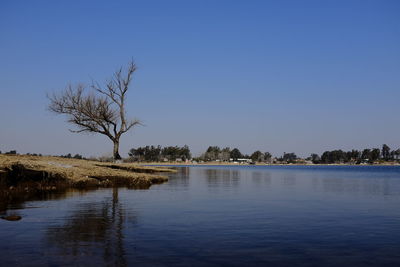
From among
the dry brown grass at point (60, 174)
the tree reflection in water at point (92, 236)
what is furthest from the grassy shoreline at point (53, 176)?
the tree reflection in water at point (92, 236)

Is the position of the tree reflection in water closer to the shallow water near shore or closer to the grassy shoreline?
the shallow water near shore

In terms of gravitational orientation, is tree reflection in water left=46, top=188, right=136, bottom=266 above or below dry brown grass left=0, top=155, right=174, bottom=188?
below

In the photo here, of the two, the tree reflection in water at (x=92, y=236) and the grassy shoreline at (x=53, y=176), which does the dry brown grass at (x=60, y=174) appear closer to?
the grassy shoreline at (x=53, y=176)

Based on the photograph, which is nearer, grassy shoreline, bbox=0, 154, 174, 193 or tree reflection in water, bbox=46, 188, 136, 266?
tree reflection in water, bbox=46, 188, 136, 266

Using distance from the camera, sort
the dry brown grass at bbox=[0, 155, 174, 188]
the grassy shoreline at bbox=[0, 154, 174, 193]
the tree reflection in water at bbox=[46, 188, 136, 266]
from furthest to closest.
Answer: the dry brown grass at bbox=[0, 155, 174, 188] < the grassy shoreline at bbox=[0, 154, 174, 193] < the tree reflection in water at bbox=[46, 188, 136, 266]

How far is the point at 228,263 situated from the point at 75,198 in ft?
45.8

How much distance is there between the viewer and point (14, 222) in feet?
43.2

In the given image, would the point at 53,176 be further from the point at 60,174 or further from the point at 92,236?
the point at 92,236

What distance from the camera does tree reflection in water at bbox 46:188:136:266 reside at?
29.7 feet

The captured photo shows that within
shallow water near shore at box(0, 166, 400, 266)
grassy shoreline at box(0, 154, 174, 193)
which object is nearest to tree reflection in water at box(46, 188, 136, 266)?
shallow water near shore at box(0, 166, 400, 266)

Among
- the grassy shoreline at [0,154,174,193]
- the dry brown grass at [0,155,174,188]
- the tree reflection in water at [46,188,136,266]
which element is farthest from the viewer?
the dry brown grass at [0,155,174,188]

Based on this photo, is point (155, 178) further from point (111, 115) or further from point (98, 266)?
point (98, 266)

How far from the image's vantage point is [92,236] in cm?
1119

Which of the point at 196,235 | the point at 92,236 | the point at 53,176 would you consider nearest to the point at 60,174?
the point at 53,176
